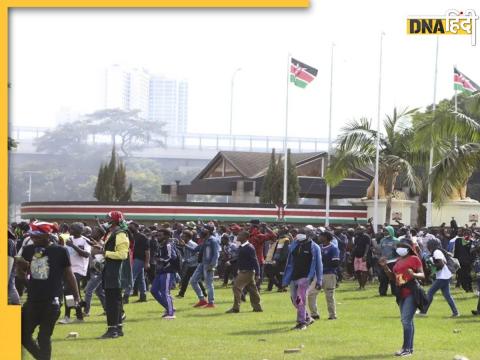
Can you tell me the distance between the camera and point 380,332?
16.5 meters

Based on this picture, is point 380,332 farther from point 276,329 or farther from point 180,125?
point 180,125

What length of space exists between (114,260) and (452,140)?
605 inches

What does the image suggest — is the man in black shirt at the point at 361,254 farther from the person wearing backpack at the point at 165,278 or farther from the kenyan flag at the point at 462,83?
the kenyan flag at the point at 462,83

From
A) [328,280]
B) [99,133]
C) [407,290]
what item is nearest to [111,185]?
[328,280]

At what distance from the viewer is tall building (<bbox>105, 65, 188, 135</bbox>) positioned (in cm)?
1979

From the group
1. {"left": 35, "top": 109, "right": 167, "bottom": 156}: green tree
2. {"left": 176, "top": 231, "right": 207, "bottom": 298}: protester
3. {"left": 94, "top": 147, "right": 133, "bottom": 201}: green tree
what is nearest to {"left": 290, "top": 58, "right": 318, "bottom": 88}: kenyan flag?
{"left": 94, "top": 147, "right": 133, "bottom": 201}: green tree

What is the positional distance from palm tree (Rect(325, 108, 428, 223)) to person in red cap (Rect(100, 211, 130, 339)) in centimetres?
2477

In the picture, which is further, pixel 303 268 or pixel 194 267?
pixel 194 267

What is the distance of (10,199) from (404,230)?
69.4 ft

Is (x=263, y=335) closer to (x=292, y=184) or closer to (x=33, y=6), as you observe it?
(x=33, y=6)

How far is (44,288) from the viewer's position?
1018cm

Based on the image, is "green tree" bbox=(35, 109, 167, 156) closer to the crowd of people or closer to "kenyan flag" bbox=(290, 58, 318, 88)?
"kenyan flag" bbox=(290, 58, 318, 88)

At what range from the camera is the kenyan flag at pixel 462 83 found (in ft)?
143

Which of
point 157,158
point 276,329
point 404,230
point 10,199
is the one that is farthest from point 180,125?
point 10,199
